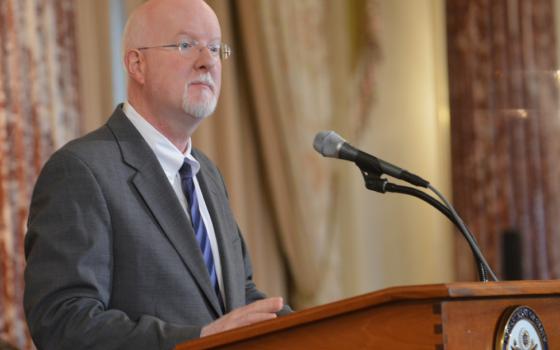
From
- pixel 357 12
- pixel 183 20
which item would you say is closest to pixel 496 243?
pixel 357 12

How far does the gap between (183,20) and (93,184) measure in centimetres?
65

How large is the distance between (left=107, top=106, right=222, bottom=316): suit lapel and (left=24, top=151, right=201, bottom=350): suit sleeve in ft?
0.50

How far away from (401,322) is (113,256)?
97cm

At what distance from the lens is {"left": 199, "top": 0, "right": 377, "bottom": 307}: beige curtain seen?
6.27 m

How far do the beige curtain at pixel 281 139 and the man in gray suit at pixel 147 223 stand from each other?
121 inches

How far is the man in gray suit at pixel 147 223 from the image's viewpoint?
2416 mm

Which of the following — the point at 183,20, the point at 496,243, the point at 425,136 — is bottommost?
the point at 496,243

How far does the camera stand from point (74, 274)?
2.46 m

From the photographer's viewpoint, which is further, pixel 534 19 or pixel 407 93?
pixel 407 93

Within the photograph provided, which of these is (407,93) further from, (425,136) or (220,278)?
(220,278)

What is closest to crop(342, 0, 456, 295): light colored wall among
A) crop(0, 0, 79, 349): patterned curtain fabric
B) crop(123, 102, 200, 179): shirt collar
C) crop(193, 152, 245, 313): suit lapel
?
crop(0, 0, 79, 349): patterned curtain fabric

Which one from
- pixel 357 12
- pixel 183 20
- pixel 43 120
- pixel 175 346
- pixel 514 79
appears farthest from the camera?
pixel 357 12

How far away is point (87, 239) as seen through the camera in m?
2.54

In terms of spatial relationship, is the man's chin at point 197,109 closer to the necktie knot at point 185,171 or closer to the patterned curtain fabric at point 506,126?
the necktie knot at point 185,171
